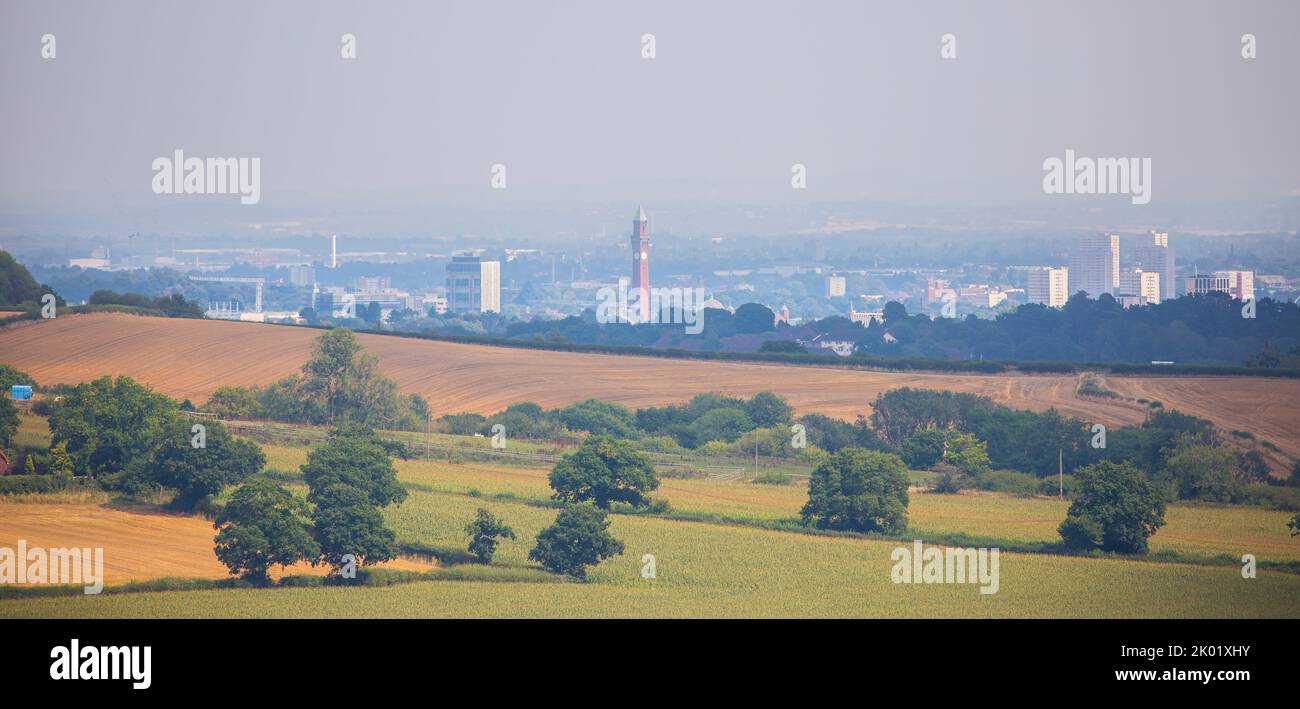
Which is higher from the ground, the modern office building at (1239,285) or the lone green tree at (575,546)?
the modern office building at (1239,285)

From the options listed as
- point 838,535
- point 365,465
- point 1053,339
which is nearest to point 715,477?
point 838,535

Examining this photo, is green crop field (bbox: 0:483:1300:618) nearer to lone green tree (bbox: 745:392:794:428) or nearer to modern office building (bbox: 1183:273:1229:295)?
lone green tree (bbox: 745:392:794:428)

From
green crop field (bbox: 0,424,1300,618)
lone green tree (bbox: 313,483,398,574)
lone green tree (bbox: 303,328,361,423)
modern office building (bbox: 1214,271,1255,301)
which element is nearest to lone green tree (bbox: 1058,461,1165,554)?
green crop field (bbox: 0,424,1300,618)

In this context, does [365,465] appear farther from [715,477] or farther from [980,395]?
[980,395]

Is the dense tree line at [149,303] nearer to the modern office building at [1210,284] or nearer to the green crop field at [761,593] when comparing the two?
the green crop field at [761,593]

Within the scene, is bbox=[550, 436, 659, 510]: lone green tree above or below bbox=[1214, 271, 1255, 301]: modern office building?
below

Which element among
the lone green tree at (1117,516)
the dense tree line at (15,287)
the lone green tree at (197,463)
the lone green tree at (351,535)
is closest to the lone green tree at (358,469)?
the lone green tree at (351,535)

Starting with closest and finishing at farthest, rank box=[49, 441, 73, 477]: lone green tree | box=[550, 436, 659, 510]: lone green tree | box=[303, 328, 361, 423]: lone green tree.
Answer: box=[49, 441, 73, 477]: lone green tree < box=[550, 436, 659, 510]: lone green tree < box=[303, 328, 361, 423]: lone green tree
